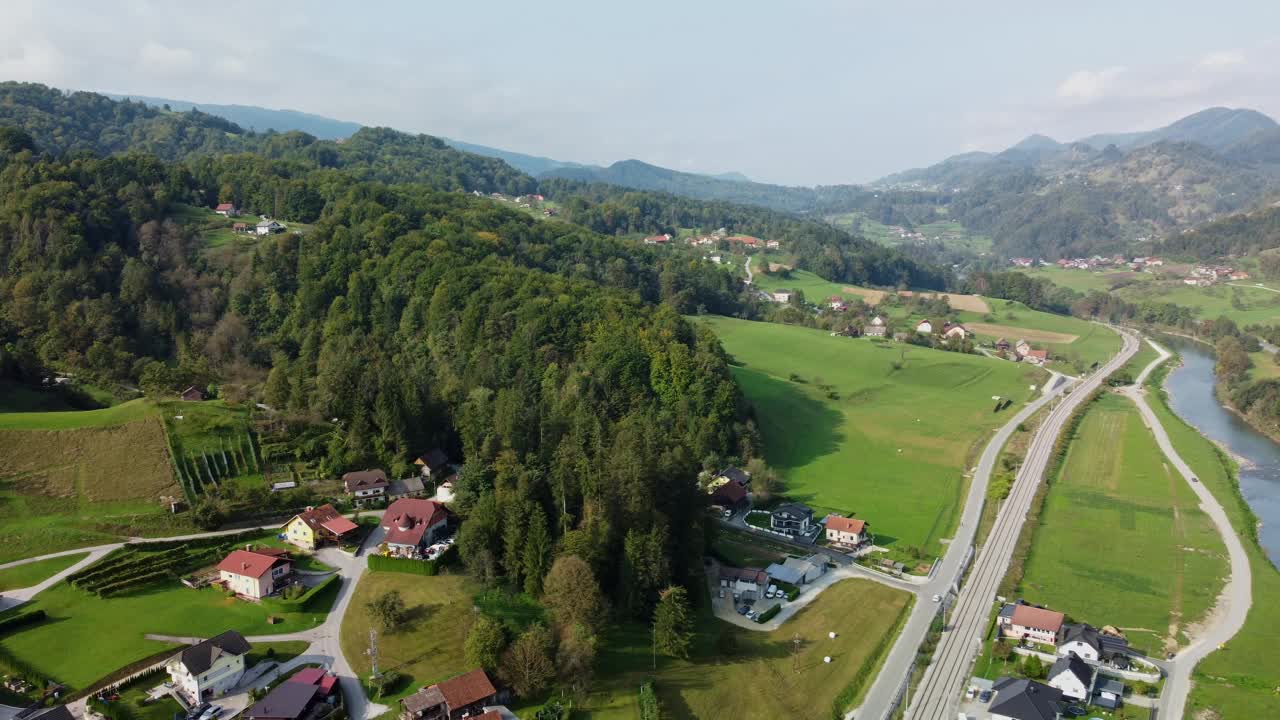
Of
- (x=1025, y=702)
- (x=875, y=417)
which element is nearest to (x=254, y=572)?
(x=1025, y=702)

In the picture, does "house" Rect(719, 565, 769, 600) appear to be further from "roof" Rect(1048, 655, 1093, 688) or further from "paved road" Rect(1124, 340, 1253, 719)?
"paved road" Rect(1124, 340, 1253, 719)

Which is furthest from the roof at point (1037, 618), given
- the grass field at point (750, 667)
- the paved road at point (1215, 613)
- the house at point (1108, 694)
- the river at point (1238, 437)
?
the river at point (1238, 437)

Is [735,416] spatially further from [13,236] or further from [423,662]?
[13,236]

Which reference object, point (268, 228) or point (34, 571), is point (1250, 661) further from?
point (268, 228)

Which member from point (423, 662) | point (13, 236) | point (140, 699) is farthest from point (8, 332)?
point (423, 662)

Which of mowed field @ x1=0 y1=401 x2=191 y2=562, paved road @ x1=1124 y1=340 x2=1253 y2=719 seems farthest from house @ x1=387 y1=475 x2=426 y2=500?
paved road @ x1=1124 y1=340 x2=1253 y2=719

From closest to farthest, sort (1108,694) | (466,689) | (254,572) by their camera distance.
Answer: (466,689) → (1108,694) → (254,572)
